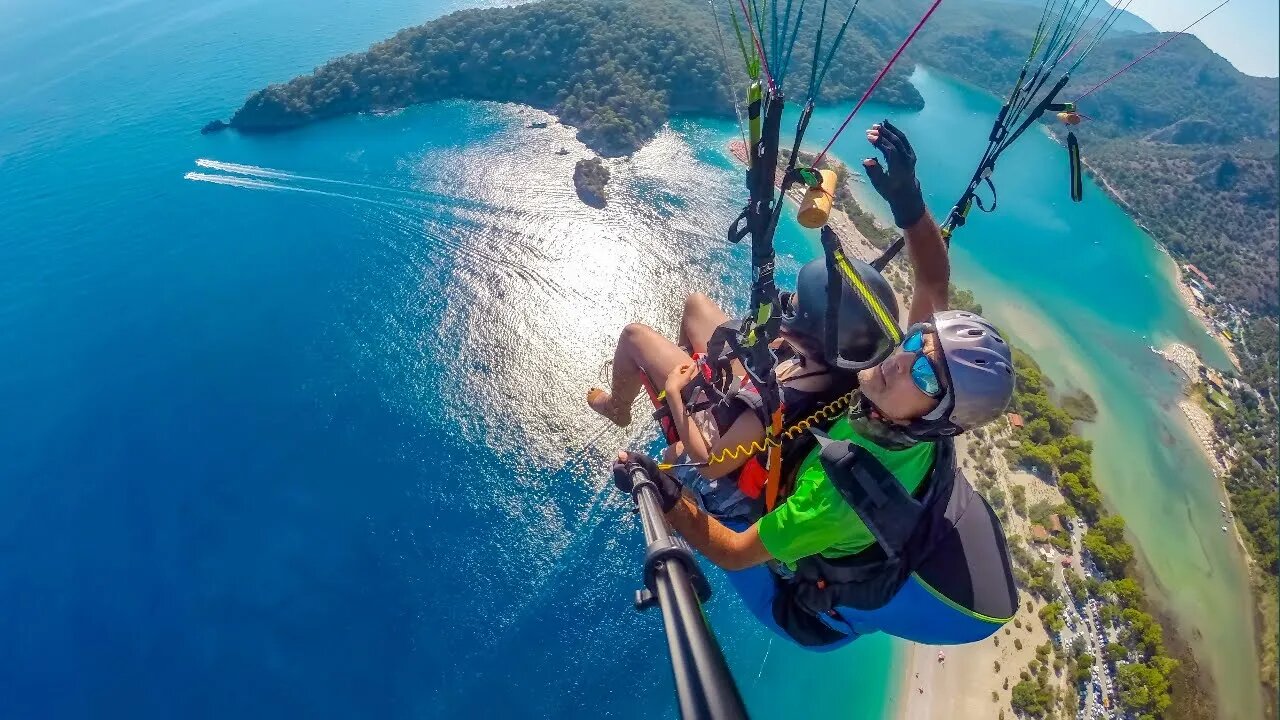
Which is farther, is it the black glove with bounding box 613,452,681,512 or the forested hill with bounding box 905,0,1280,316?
the forested hill with bounding box 905,0,1280,316

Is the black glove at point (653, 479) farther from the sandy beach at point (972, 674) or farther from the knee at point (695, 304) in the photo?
the sandy beach at point (972, 674)

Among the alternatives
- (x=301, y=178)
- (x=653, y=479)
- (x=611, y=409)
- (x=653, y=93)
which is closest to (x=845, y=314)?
(x=653, y=479)

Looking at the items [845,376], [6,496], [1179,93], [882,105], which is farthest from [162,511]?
[1179,93]

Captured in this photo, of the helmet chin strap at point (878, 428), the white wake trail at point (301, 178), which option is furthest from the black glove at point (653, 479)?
the white wake trail at point (301, 178)

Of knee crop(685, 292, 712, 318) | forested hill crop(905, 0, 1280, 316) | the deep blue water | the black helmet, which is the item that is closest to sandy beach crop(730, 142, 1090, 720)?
the deep blue water

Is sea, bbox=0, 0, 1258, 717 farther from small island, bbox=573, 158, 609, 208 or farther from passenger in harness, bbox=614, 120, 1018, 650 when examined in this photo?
passenger in harness, bbox=614, 120, 1018, 650

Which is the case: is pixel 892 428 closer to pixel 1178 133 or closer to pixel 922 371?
pixel 922 371

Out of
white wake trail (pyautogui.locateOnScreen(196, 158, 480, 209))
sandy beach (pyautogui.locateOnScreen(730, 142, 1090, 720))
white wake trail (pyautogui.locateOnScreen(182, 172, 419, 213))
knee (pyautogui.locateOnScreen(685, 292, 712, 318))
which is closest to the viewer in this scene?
knee (pyautogui.locateOnScreen(685, 292, 712, 318))
